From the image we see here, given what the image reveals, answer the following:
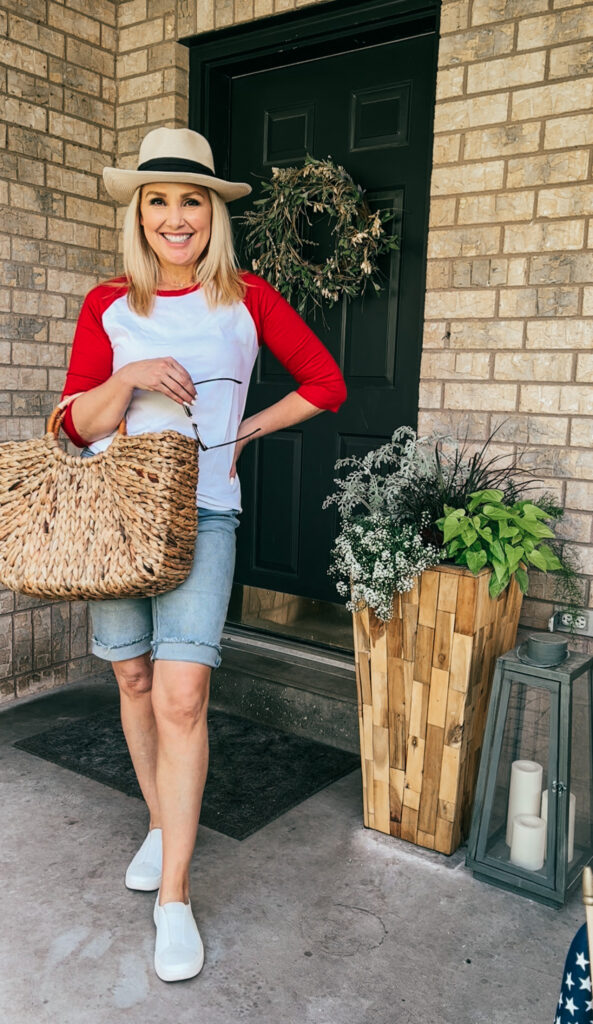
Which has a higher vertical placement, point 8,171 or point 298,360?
point 8,171

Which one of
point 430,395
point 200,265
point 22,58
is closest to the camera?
point 200,265

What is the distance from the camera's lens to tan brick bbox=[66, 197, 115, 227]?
3.50 m

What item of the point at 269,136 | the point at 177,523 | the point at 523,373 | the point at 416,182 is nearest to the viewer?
the point at 177,523

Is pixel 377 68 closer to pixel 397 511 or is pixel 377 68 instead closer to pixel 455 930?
pixel 397 511

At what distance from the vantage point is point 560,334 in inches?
100

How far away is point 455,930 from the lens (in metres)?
2.03

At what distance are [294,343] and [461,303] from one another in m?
0.92

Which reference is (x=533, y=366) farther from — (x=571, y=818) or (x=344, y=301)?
(x=571, y=818)

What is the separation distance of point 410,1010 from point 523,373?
1737 millimetres

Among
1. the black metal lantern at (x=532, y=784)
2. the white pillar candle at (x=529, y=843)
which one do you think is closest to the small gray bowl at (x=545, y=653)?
the black metal lantern at (x=532, y=784)

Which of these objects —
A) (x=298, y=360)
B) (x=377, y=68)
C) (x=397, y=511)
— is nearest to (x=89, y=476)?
(x=298, y=360)

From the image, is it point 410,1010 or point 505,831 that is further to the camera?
point 505,831

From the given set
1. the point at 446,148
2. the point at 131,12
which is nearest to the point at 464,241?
the point at 446,148

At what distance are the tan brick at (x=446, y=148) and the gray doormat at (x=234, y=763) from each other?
6.51 feet
